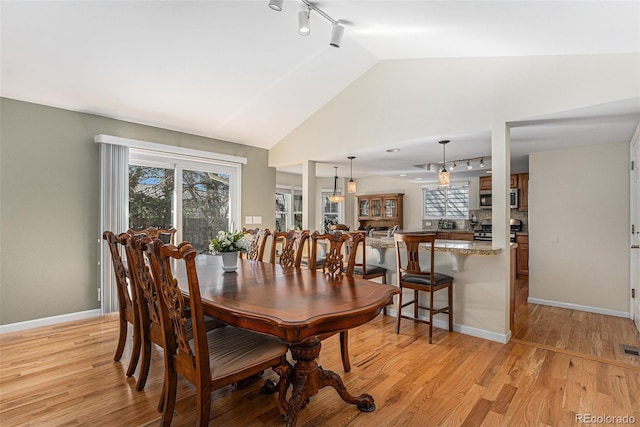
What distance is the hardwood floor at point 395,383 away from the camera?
1.97 metres

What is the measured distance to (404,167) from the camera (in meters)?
6.21

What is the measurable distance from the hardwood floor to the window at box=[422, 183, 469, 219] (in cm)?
441

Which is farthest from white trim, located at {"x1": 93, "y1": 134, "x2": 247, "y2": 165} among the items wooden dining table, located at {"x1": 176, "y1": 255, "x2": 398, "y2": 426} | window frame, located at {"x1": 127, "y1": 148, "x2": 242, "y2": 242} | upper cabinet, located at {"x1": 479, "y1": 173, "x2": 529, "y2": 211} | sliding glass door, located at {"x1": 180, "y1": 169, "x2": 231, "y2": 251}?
upper cabinet, located at {"x1": 479, "y1": 173, "x2": 529, "y2": 211}

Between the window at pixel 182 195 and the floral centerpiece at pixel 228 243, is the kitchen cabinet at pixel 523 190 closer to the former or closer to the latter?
the window at pixel 182 195

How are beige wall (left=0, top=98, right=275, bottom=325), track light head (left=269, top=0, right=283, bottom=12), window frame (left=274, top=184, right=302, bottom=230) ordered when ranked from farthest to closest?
window frame (left=274, top=184, right=302, bottom=230) < beige wall (left=0, top=98, right=275, bottom=325) < track light head (left=269, top=0, right=283, bottom=12)

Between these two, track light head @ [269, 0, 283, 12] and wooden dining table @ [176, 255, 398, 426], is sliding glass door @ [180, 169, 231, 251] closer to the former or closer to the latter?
wooden dining table @ [176, 255, 398, 426]

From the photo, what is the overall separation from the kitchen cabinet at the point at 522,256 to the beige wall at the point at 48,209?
21.8 feet

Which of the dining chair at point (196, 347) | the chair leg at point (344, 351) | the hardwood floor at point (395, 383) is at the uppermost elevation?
the dining chair at point (196, 347)

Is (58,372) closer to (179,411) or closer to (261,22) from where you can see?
(179,411)

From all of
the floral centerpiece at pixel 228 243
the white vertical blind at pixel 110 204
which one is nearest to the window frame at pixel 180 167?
the white vertical blind at pixel 110 204

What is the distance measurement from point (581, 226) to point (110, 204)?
600cm

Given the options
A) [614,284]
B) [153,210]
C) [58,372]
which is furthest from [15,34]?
[614,284]

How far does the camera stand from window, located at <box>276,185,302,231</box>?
7.66 m

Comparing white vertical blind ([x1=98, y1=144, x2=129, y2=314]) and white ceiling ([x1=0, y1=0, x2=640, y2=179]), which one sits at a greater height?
white ceiling ([x1=0, y1=0, x2=640, y2=179])
